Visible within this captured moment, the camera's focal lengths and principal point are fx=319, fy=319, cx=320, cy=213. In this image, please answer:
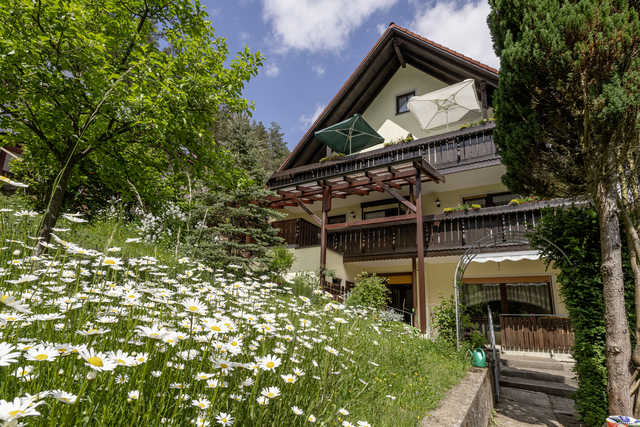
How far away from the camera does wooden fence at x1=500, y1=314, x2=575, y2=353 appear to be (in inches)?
356

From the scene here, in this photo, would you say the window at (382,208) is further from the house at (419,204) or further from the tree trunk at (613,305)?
the tree trunk at (613,305)

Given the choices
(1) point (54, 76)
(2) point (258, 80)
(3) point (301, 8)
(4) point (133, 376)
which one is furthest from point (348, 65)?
(4) point (133, 376)

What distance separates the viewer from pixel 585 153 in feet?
14.1

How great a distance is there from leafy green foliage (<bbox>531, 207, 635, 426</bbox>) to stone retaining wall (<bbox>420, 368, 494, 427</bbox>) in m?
1.36

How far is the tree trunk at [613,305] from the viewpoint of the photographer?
155 inches

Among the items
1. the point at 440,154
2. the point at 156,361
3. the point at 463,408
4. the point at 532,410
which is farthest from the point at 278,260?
the point at 156,361

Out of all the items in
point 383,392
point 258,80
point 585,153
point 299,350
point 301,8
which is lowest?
point 383,392

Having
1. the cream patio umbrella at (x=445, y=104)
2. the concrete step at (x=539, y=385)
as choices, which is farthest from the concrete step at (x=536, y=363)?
the cream patio umbrella at (x=445, y=104)

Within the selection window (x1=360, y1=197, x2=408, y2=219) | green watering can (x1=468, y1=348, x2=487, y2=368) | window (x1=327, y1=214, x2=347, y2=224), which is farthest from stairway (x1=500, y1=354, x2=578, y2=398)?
window (x1=327, y1=214, x2=347, y2=224)

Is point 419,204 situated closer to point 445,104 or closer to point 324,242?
point 324,242

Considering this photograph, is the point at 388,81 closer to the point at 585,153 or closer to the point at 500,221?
the point at 500,221

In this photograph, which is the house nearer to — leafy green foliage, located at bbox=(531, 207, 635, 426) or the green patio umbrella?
the green patio umbrella

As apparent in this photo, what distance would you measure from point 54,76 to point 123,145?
49.1 inches

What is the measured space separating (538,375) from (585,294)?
4.01 meters
